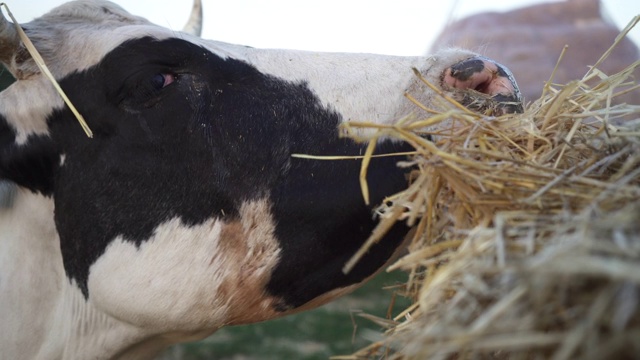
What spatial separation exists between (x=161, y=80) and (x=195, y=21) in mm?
1346

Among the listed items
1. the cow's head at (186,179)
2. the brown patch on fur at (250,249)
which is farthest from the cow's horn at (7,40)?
the brown patch on fur at (250,249)

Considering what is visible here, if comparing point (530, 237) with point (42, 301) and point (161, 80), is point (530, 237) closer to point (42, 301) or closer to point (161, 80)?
point (161, 80)

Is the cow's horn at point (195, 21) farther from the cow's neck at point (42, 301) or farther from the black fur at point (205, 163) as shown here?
the cow's neck at point (42, 301)

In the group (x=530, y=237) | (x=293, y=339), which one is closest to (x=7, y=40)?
(x=530, y=237)

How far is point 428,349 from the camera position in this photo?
908 millimetres

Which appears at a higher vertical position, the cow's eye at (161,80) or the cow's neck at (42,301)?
the cow's eye at (161,80)

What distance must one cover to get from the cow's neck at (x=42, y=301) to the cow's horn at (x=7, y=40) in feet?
1.40

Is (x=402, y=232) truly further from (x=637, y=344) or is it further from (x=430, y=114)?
(x=637, y=344)

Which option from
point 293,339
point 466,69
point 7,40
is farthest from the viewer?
point 293,339

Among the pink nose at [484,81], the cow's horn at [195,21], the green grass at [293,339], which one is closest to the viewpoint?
the pink nose at [484,81]

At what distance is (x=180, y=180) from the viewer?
74.7 inches

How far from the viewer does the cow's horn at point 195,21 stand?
316cm

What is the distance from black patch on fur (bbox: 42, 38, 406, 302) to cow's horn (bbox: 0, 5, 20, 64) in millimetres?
205

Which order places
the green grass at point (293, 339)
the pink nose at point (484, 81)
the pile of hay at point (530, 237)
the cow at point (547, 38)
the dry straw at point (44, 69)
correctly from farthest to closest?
the cow at point (547, 38) < the green grass at point (293, 339) < the dry straw at point (44, 69) < the pink nose at point (484, 81) < the pile of hay at point (530, 237)
